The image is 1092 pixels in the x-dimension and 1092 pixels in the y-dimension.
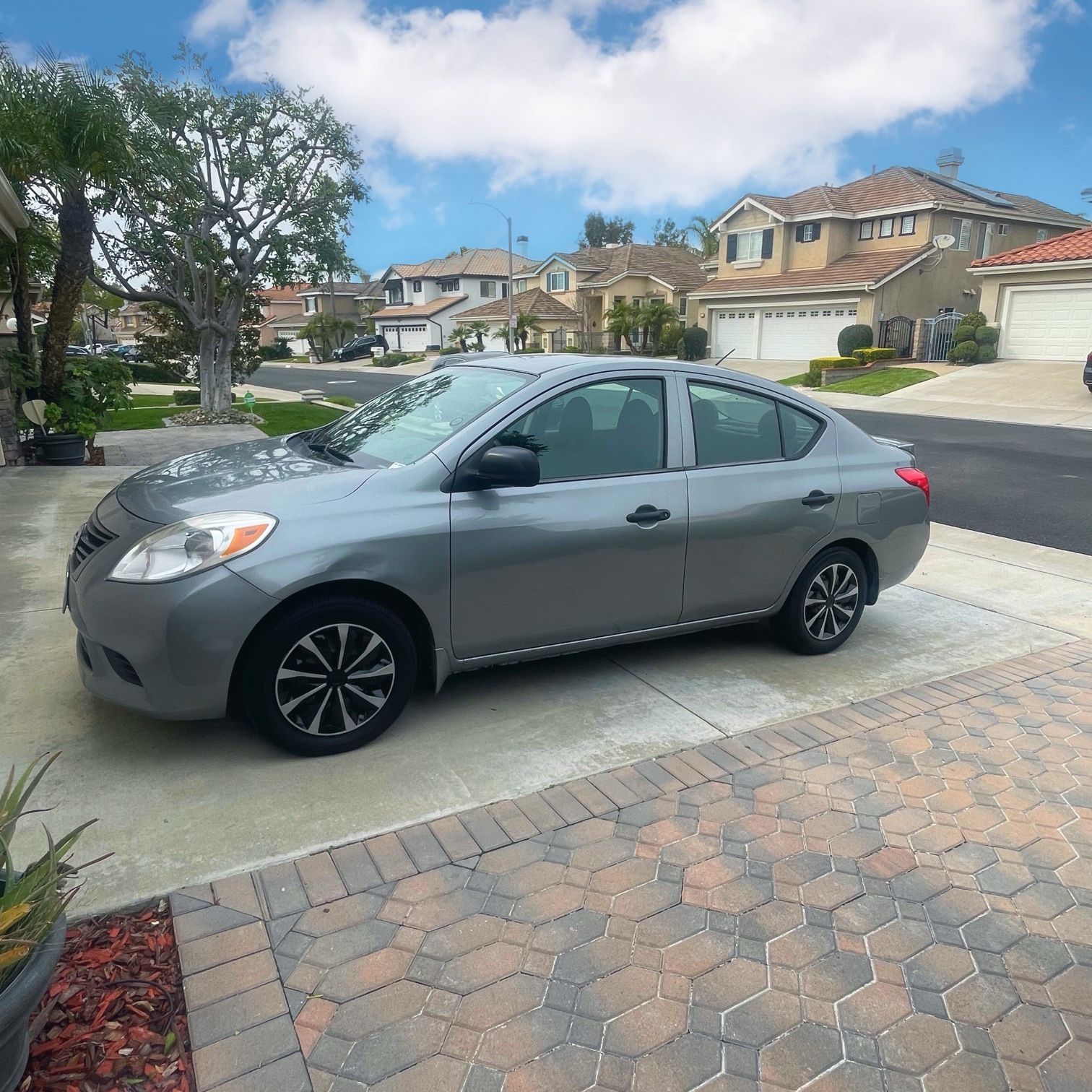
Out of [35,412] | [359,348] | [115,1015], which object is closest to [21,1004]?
[115,1015]

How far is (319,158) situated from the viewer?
2022 cm

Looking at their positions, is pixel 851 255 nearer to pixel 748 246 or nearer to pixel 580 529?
pixel 748 246

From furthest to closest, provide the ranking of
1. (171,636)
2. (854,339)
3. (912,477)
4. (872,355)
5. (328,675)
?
(854,339) → (872,355) → (912,477) → (328,675) → (171,636)

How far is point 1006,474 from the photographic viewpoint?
1170 cm

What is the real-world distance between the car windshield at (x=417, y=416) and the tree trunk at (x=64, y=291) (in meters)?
8.88

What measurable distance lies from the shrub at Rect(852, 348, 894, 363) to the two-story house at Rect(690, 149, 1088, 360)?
2.49 meters

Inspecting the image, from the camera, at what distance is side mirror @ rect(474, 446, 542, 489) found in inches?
144

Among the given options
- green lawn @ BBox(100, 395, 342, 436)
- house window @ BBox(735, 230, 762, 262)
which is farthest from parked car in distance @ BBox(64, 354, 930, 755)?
house window @ BBox(735, 230, 762, 262)

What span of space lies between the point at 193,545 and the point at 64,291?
1047 cm

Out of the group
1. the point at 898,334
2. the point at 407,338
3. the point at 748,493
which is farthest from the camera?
the point at 407,338

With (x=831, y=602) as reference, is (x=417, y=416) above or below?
above

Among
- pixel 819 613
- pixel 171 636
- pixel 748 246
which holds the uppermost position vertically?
pixel 748 246

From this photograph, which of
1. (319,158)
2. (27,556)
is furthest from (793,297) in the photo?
(27,556)

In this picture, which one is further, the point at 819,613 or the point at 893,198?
the point at 893,198
